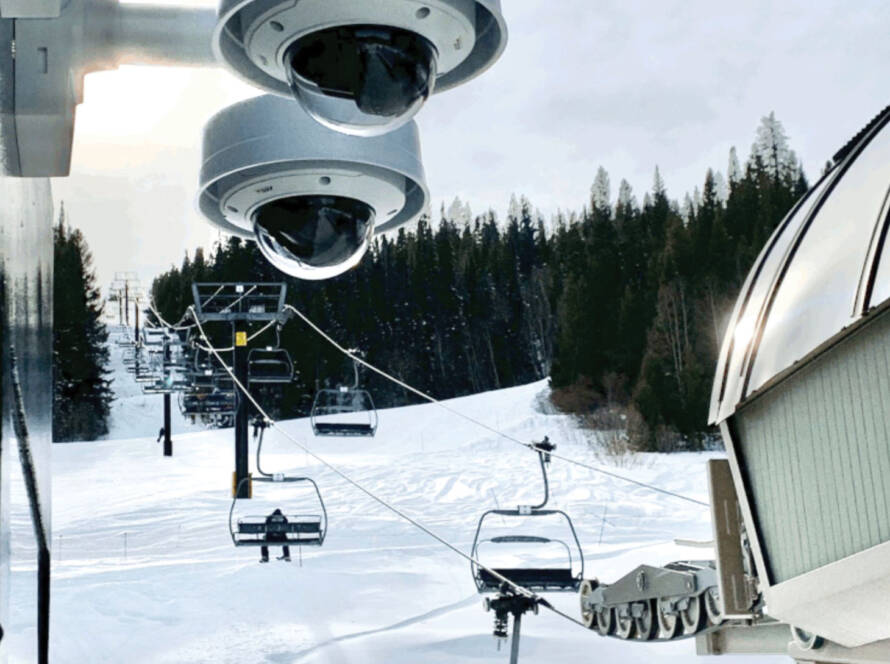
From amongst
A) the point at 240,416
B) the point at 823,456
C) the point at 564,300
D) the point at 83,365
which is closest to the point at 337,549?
the point at 240,416

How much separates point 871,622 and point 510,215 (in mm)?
37258

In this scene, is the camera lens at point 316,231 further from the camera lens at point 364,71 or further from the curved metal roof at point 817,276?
the curved metal roof at point 817,276

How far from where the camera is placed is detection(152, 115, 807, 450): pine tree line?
86.4 feet

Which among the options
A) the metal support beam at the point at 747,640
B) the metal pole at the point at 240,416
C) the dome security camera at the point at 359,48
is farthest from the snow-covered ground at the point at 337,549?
the dome security camera at the point at 359,48

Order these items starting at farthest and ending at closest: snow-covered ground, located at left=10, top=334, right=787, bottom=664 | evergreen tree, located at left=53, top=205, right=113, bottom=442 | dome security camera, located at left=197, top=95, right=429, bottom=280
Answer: evergreen tree, located at left=53, top=205, right=113, bottom=442 < snow-covered ground, located at left=10, top=334, right=787, bottom=664 < dome security camera, located at left=197, top=95, right=429, bottom=280

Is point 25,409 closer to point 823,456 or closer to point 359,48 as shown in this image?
point 359,48

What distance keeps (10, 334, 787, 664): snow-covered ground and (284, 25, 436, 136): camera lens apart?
8242 mm

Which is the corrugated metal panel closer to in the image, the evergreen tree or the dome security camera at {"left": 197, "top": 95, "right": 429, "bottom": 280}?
the dome security camera at {"left": 197, "top": 95, "right": 429, "bottom": 280}

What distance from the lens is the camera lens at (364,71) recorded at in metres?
0.45

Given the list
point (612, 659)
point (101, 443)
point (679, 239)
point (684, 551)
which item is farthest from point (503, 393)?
point (612, 659)

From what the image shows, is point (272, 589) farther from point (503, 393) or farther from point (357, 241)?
point (503, 393)

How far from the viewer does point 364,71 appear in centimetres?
46

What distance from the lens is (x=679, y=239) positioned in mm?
28344

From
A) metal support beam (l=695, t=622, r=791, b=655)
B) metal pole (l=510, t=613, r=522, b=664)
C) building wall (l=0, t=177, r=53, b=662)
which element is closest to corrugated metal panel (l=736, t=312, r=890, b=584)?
metal support beam (l=695, t=622, r=791, b=655)
